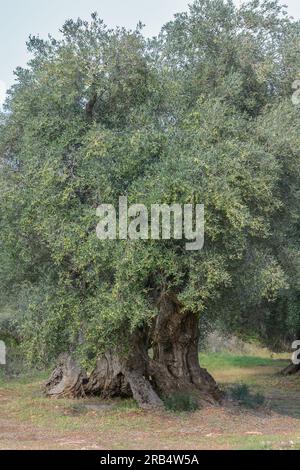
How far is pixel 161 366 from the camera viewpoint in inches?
695

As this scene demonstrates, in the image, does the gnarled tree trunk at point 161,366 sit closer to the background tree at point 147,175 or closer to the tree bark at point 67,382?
the background tree at point 147,175

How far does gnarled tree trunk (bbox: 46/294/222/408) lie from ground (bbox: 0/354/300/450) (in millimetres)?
529

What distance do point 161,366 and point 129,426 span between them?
9.63 feet

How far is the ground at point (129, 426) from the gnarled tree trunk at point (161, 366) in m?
0.53

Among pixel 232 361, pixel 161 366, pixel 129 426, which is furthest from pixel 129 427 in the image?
pixel 232 361

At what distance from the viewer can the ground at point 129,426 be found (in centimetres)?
1214

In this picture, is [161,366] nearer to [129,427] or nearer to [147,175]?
[129,427]

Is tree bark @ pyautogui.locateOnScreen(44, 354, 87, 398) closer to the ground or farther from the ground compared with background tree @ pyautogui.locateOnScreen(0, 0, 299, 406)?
closer to the ground

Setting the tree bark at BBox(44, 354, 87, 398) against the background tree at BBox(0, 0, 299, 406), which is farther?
the tree bark at BBox(44, 354, 87, 398)

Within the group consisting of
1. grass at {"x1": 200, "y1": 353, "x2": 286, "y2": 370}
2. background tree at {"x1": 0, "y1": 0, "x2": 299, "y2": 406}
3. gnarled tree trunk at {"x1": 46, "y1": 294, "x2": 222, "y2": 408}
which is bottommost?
grass at {"x1": 200, "y1": 353, "x2": 286, "y2": 370}

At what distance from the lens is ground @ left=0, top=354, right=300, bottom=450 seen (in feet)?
39.8

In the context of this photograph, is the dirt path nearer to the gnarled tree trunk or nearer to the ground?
the ground

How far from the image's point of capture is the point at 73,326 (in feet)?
49.3

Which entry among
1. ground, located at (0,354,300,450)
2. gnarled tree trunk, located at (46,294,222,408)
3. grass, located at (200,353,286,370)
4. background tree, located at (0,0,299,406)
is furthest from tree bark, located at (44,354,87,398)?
grass, located at (200,353,286,370)
